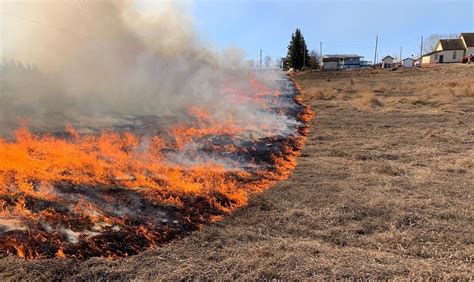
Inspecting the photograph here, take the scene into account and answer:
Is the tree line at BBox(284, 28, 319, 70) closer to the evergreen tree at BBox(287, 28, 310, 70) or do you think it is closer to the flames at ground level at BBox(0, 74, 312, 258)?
the evergreen tree at BBox(287, 28, 310, 70)

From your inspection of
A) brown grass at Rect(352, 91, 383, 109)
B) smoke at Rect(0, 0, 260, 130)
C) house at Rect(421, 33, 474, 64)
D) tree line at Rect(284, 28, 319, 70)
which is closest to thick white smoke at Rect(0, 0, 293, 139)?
smoke at Rect(0, 0, 260, 130)

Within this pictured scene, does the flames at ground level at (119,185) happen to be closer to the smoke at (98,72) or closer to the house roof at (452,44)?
the smoke at (98,72)

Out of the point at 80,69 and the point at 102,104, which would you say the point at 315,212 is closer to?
the point at 102,104

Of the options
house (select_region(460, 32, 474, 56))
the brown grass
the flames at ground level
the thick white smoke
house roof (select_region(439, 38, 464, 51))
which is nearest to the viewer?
the flames at ground level

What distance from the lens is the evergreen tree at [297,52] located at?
60438 mm

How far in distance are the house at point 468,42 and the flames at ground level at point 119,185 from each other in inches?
3356

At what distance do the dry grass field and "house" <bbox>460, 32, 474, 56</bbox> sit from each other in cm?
8168

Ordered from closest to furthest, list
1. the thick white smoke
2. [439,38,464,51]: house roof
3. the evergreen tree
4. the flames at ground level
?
the flames at ground level
the thick white smoke
the evergreen tree
[439,38,464,51]: house roof

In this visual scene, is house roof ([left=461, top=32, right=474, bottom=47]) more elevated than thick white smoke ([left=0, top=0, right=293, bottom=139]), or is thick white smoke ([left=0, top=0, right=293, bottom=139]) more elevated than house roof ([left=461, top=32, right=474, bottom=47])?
house roof ([left=461, top=32, right=474, bottom=47])

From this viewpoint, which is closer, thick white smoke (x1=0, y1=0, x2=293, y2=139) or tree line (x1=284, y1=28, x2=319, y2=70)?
thick white smoke (x1=0, y1=0, x2=293, y2=139)

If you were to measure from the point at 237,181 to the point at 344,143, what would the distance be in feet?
22.3

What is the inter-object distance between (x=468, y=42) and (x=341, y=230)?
304ft

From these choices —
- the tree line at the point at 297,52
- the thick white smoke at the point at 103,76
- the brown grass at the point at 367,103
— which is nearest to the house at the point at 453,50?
the tree line at the point at 297,52

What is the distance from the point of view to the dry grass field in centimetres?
529
